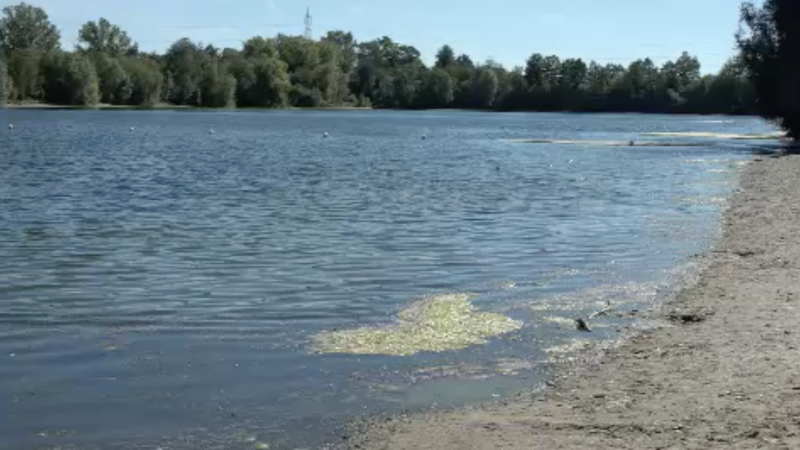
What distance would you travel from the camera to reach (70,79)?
547 feet

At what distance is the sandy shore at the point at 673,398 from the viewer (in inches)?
333

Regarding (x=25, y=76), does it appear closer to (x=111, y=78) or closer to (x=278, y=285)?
(x=111, y=78)

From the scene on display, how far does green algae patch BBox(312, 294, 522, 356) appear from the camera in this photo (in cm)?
1248

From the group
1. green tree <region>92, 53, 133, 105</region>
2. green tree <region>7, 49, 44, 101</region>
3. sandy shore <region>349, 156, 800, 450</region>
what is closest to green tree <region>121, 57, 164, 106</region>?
green tree <region>92, 53, 133, 105</region>

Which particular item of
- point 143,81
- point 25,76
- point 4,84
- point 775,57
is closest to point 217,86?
point 143,81

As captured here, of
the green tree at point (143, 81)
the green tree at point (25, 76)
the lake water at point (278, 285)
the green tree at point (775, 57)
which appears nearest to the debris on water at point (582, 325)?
the lake water at point (278, 285)

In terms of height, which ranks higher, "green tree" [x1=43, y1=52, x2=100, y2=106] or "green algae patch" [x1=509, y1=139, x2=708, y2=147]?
"green tree" [x1=43, y1=52, x2=100, y2=106]

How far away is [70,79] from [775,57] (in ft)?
389

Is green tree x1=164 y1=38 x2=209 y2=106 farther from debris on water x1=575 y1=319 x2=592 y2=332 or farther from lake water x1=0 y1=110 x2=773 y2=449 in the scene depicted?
debris on water x1=575 y1=319 x2=592 y2=332

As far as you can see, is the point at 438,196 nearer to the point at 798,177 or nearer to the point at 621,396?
the point at 798,177

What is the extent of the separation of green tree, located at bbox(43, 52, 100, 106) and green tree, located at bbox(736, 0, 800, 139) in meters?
113

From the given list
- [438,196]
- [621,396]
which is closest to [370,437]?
[621,396]

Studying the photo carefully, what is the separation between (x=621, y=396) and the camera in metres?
9.86

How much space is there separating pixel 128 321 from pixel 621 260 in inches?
386
